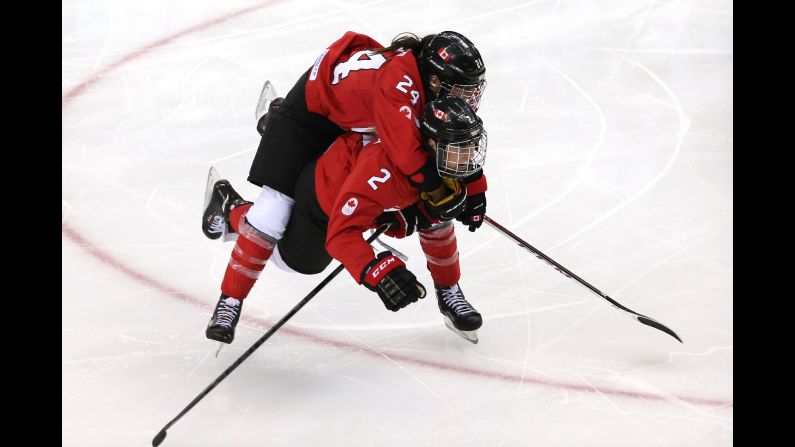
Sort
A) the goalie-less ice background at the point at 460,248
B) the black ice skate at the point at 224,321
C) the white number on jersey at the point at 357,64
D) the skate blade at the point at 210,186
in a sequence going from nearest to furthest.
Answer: the goalie-less ice background at the point at 460,248
the white number on jersey at the point at 357,64
the black ice skate at the point at 224,321
the skate blade at the point at 210,186

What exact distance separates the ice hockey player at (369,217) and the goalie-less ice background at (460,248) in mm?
254

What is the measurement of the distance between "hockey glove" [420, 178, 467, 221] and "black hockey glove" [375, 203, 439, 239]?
126 millimetres

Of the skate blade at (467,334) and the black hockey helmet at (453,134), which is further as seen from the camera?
the skate blade at (467,334)

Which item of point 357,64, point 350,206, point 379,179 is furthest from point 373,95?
point 350,206

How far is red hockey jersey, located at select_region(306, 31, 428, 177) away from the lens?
131 inches

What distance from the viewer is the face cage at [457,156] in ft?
10.8

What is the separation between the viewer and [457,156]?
3.29 m

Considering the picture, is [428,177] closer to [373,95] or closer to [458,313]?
[373,95]

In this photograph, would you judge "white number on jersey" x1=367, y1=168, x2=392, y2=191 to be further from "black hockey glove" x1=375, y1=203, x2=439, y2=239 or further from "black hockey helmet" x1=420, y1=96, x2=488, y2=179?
"black hockey glove" x1=375, y1=203, x2=439, y2=239

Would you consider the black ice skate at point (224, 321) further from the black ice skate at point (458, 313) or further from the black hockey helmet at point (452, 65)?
the black hockey helmet at point (452, 65)

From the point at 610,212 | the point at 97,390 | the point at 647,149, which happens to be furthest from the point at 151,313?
the point at 647,149

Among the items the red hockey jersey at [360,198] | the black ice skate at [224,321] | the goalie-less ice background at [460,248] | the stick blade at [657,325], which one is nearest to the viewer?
the red hockey jersey at [360,198]

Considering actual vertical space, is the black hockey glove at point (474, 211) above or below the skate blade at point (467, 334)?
above

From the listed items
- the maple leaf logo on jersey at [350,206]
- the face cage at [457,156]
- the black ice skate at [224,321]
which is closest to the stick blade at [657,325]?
the face cage at [457,156]
